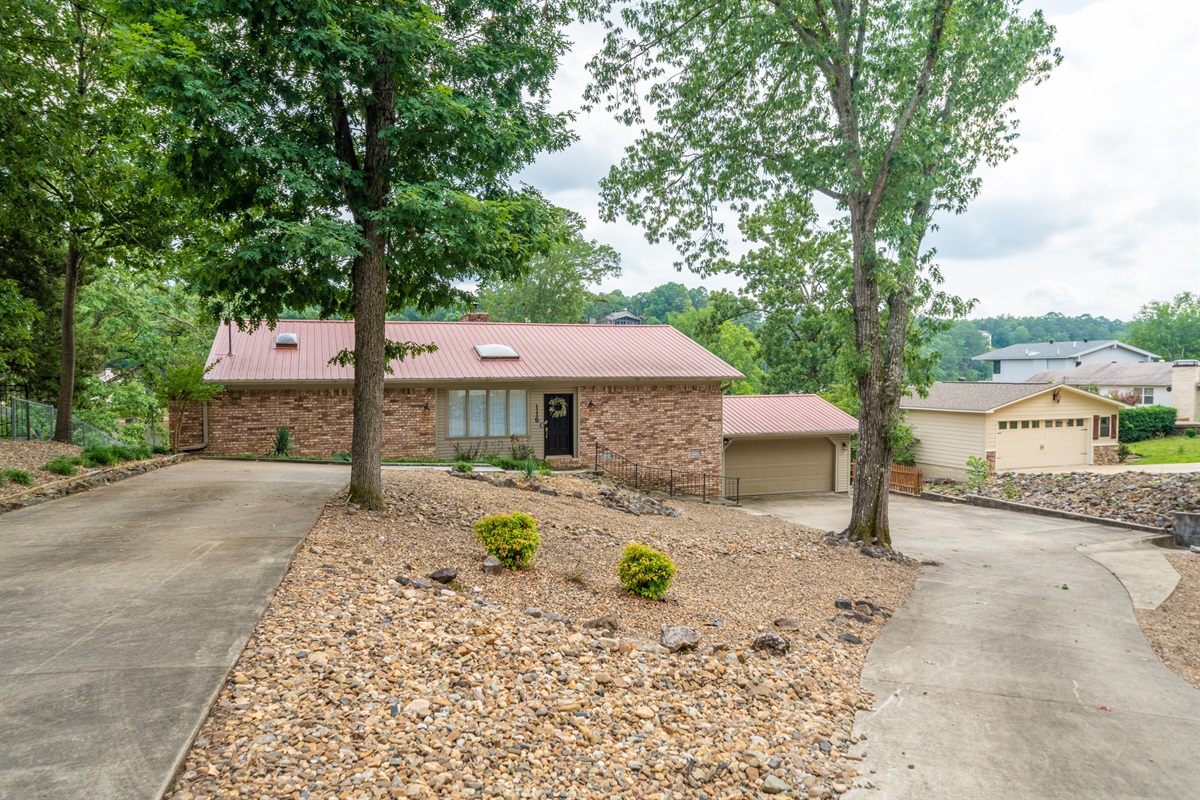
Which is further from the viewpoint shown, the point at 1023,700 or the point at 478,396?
the point at 478,396

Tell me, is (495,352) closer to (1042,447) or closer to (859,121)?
(859,121)

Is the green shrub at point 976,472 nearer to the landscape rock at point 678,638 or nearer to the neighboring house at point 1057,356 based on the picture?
the landscape rock at point 678,638

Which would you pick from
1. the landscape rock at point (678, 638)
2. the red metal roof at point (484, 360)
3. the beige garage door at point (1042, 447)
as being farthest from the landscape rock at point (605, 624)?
the beige garage door at point (1042, 447)

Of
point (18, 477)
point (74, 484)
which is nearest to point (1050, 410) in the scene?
point (74, 484)

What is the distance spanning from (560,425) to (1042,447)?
18.9 metres

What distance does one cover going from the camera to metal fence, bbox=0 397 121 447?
15.1 m

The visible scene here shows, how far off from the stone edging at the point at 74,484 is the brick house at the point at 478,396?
319 cm

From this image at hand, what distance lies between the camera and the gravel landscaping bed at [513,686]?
3428 mm

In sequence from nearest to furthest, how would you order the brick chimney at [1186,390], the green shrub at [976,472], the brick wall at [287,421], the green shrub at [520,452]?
the brick wall at [287,421]
the green shrub at [520,452]
the green shrub at [976,472]
the brick chimney at [1186,390]

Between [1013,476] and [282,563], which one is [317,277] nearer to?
[282,563]

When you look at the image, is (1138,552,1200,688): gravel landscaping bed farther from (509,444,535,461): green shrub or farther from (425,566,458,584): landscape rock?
(509,444,535,461): green shrub

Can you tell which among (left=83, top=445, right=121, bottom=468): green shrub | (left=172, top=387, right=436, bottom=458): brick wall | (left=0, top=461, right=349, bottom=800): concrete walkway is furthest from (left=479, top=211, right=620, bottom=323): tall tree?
(left=0, top=461, right=349, bottom=800): concrete walkway

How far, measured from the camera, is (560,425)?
18219 mm

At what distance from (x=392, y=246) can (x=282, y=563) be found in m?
3.95
